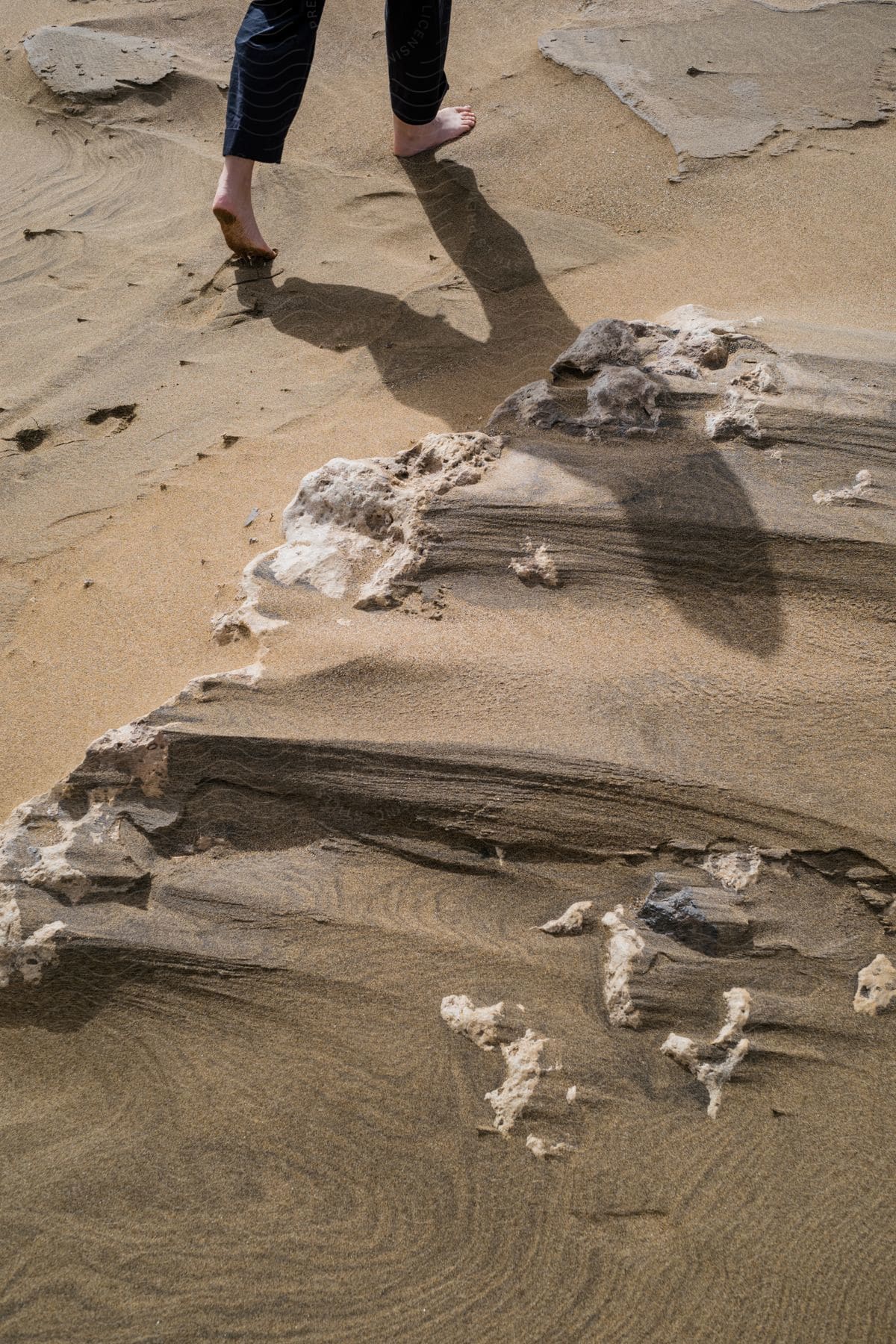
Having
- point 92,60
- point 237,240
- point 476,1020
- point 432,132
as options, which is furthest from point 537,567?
point 92,60

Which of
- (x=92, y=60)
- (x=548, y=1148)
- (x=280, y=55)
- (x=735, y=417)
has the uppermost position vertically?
(x=92, y=60)

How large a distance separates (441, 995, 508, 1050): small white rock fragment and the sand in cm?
1

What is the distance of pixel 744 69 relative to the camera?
10.8 ft

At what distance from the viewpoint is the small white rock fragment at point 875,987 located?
3.84ft

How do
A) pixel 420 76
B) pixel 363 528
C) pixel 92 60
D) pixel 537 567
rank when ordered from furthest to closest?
pixel 92 60 → pixel 420 76 → pixel 363 528 → pixel 537 567

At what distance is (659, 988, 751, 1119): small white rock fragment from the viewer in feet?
3.75

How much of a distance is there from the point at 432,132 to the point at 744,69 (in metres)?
1.13

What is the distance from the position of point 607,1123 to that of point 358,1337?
36 centimetres

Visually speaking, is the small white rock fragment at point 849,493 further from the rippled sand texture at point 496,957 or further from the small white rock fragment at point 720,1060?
the small white rock fragment at point 720,1060

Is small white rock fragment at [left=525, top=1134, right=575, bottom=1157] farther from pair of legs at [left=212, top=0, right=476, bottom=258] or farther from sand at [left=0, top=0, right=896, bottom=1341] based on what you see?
pair of legs at [left=212, top=0, right=476, bottom=258]

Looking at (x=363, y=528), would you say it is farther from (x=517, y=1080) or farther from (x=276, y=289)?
(x=276, y=289)

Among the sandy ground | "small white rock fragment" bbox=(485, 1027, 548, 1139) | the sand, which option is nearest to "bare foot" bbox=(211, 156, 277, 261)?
the sandy ground

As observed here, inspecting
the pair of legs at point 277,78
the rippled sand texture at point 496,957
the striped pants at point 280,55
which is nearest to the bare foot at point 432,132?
the pair of legs at point 277,78

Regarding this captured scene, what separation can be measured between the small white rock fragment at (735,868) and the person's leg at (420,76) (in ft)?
8.22
